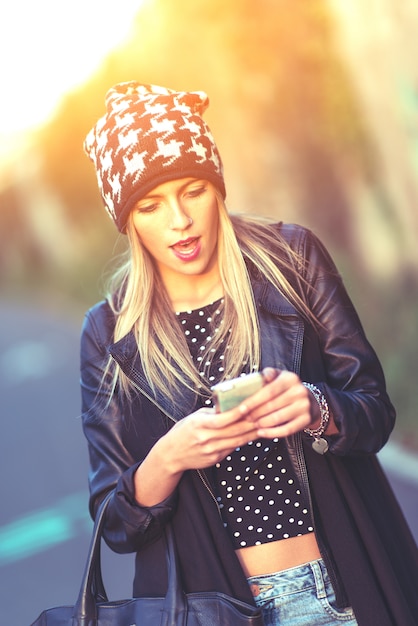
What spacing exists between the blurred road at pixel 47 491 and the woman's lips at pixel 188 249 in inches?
55.2

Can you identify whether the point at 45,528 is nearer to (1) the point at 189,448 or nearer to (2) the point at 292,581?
(2) the point at 292,581

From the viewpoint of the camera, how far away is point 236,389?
205cm

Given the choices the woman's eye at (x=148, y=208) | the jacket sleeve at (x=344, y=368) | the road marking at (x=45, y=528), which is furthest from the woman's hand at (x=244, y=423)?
the road marking at (x=45, y=528)

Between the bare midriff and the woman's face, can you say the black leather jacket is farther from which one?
the woman's face

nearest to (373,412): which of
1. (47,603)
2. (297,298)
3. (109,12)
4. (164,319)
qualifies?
(297,298)

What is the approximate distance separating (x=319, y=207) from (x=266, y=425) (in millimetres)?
7528

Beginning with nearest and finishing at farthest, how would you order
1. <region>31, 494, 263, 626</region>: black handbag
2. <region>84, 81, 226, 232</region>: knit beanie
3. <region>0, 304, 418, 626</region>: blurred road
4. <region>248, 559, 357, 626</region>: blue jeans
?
<region>31, 494, 263, 626</region>: black handbag, <region>248, 559, 357, 626</region>: blue jeans, <region>84, 81, 226, 232</region>: knit beanie, <region>0, 304, 418, 626</region>: blurred road

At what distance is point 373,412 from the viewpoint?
246 cm

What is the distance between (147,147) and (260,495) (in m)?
0.99

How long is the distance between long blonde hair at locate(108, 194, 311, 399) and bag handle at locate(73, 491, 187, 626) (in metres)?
0.39

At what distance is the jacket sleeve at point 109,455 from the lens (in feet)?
8.00

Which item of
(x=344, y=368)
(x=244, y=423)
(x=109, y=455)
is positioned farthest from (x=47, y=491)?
(x=244, y=423)

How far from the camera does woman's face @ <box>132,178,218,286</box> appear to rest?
2.61 meters

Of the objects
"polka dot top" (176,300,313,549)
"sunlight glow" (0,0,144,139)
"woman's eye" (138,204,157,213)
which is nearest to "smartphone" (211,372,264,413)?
"polka dot top" (176,300,313,549)
